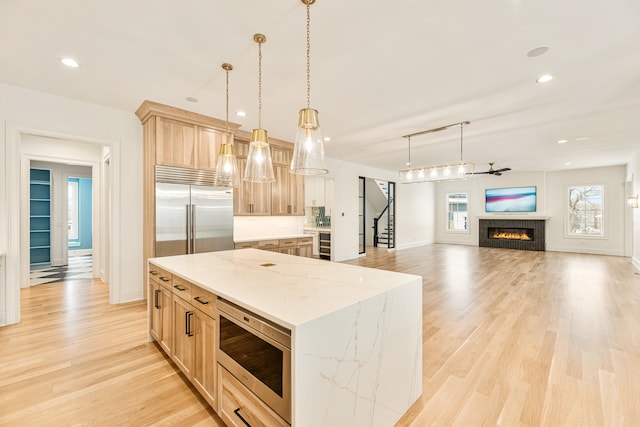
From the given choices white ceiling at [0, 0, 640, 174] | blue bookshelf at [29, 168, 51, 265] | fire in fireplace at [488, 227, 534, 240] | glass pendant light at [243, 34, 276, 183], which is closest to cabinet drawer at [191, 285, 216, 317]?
glass pendant light at [243, 34, 276, 183]

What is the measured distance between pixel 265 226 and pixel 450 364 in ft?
13.7

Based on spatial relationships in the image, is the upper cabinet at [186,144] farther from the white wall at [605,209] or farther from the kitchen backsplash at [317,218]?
the white wall at [605,209]

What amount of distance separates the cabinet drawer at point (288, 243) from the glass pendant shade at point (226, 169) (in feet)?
9.43

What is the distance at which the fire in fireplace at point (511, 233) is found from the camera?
9.67 m

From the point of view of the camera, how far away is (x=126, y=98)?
3.55m

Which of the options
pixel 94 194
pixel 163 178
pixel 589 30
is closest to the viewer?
pixel 589 30

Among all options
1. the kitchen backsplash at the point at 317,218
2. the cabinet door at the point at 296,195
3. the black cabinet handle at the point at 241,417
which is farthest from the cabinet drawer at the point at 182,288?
the kitchen backsplash at the point at 317,218

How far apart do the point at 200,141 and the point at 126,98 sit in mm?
1027

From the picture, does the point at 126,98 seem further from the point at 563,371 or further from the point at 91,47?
the point at 563,371

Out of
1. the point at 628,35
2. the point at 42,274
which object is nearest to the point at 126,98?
the point at 42,274

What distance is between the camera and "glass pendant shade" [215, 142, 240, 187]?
2.54 m

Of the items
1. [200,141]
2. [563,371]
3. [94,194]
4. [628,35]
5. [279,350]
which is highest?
[628,35]

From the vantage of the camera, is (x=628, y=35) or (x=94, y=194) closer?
(x=628, y=35)

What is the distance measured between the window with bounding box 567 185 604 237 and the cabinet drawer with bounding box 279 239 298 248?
9288 millimetres
